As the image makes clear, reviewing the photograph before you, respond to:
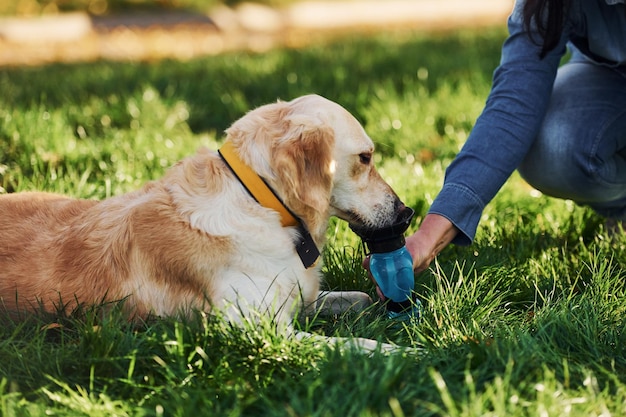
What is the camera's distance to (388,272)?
2982 millimetres

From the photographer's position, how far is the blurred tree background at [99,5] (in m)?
11.5

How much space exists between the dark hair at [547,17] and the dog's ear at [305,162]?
3.96ft

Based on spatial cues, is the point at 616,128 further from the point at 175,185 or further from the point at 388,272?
the point at 175,185

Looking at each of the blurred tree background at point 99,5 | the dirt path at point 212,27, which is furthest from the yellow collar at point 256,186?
the blurred tree background at point 99,5

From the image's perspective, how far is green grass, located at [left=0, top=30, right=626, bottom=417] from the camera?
7.44 ft

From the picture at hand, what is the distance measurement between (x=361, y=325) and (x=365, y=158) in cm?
61

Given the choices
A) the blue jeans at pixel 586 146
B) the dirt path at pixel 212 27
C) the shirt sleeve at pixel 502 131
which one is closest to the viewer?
the shirt sleeve at pixel 502 131

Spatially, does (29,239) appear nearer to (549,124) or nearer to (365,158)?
(365,158)

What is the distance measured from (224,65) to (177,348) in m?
4.78

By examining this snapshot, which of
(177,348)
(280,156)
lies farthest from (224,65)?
(177,348)

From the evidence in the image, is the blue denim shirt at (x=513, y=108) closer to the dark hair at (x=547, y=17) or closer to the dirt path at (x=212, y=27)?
the dark hair at (x=547, y=17)

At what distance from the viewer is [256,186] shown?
282 centimetres

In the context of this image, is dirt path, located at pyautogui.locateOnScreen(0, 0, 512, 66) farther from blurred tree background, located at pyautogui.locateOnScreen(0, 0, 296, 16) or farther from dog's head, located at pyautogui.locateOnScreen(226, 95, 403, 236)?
dog's head, located at pyautogui.locateOnScreen(226, 95, 403, 236)

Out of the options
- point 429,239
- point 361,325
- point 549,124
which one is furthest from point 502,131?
point 361,325
